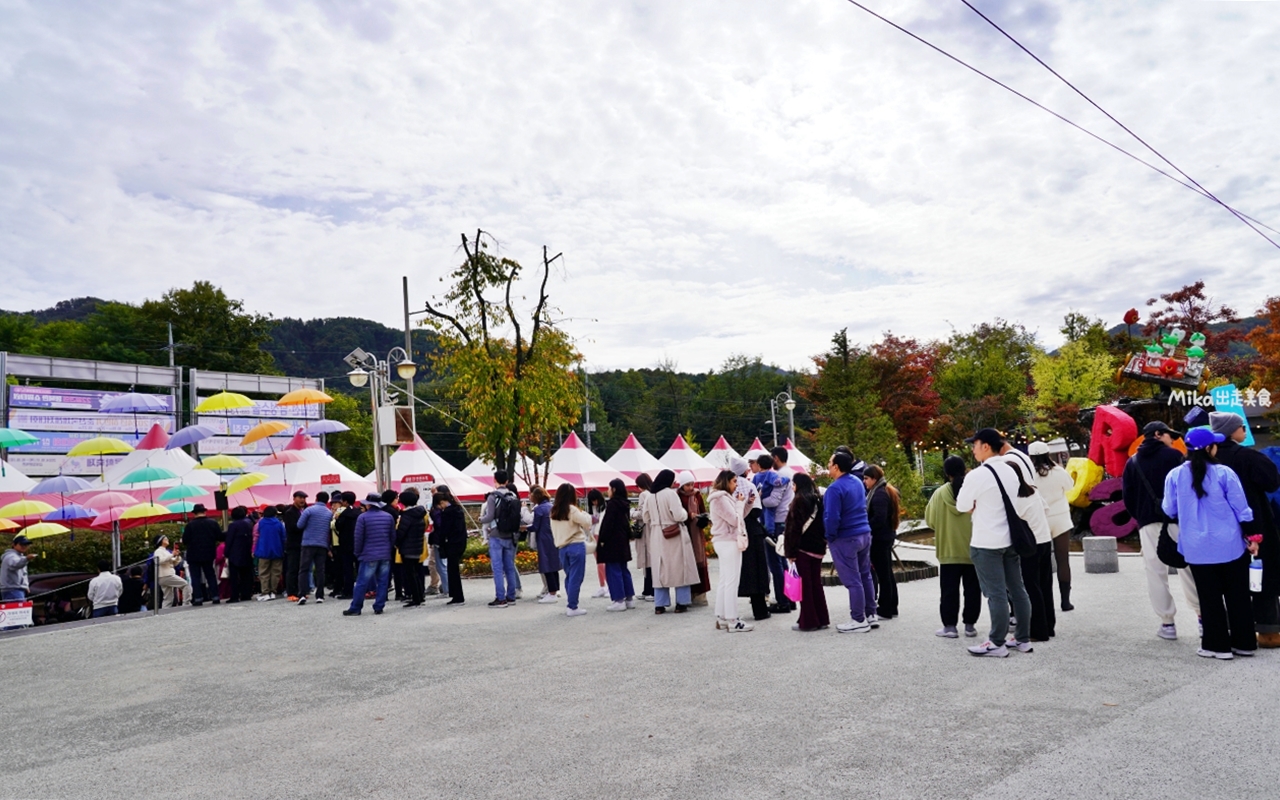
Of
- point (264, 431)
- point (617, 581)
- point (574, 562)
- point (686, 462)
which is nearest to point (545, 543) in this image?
point (574, 562)

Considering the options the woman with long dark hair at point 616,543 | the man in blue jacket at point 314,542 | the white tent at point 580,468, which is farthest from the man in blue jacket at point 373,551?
the white tent at point 580,468

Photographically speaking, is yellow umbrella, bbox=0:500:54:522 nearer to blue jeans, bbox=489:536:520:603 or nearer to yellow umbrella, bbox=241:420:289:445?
yellow umbrella, bbox=241:420:289:445

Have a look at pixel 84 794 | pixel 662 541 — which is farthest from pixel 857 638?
pixel 84 794

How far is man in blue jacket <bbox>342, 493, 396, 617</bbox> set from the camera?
40.9 ft

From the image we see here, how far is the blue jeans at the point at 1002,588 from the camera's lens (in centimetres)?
Answer: 713

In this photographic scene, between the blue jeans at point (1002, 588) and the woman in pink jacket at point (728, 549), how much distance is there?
8.69ft

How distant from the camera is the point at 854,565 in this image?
876 cm

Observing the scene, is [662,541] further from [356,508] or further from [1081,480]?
[1081,480]

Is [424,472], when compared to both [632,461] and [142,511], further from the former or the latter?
[632,461]

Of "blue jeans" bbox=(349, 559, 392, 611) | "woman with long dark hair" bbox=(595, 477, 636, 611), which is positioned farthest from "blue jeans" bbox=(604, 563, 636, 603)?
"blue jeans" bbox=(349, 559, 392, 611)

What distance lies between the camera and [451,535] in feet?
42.9

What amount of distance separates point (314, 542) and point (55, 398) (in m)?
28.5

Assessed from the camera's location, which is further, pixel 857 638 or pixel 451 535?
pixel 451 535

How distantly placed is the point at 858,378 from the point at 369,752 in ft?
54.9
